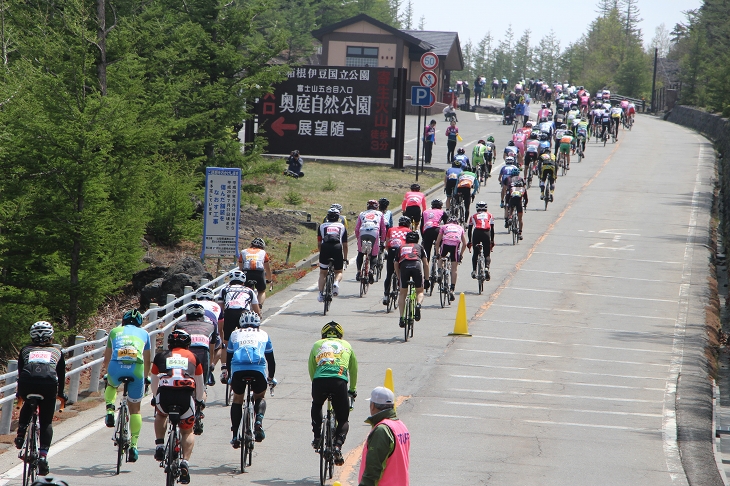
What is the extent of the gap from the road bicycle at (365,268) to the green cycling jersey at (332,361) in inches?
439

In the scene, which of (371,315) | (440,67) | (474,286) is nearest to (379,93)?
(474,286)

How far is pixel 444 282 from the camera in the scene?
21.7m

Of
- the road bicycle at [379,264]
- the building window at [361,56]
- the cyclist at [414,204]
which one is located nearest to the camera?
the road bicycle at [379,264]

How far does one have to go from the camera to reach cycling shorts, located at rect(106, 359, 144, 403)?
11172mm

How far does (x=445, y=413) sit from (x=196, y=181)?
14751mm

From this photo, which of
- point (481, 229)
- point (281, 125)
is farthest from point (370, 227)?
point (281, 125)

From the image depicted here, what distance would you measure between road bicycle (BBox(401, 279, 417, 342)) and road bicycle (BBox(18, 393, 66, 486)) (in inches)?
350

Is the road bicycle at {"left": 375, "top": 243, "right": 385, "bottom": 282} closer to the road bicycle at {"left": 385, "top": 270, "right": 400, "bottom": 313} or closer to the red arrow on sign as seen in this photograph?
the road bicycle at {"left": 385, "top": 270, "right": 400, "bottom": 313}

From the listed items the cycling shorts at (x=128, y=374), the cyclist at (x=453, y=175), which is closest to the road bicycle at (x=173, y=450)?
the cycling shorts at (x=128, y=374)

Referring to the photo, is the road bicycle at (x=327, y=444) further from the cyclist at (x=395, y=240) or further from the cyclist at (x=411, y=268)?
the cyclist at (x=395, y=240)

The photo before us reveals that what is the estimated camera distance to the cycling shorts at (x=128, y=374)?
440 inches

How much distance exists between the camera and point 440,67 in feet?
247

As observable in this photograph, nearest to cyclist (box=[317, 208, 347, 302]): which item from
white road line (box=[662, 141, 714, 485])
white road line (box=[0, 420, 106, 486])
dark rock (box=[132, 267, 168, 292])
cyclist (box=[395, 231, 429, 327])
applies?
cyclist (box=[395, 231, 429, 327])

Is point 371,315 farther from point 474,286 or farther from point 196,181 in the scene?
point 196,181
